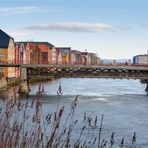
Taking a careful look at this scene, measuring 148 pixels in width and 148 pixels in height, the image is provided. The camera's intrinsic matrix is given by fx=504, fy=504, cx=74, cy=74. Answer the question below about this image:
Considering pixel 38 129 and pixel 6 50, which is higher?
pixel 6 50

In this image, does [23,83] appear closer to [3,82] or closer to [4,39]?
[3,82]

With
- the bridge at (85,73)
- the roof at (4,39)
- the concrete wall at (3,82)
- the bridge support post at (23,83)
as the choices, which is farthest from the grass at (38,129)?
the roof at (4,39)

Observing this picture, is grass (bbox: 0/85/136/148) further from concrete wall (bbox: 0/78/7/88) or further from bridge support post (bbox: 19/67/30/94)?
concrete wall (bbox: 0/78/7/88)

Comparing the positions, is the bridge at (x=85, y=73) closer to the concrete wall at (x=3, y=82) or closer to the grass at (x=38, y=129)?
the concrete wall at (x=3, y=82)

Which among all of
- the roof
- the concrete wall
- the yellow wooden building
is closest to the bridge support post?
the concrete wall

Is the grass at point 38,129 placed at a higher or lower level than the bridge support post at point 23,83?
higher

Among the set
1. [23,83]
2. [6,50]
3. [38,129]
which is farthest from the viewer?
[6,50]

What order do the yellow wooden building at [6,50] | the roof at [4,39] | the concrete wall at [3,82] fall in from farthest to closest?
the roof at [4,39]
the yellow wooden building at [6,50]
the concrete wall at [3,82]

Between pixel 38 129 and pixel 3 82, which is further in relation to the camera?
pixel 3 82

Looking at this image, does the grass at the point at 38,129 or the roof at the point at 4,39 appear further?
the roof at the point at 4,39

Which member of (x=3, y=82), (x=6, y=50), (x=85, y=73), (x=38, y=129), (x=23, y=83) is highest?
(x=6, y=50)

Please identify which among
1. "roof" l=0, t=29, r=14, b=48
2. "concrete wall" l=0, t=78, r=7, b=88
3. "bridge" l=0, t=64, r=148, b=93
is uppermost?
"roof" l=0, t=29, r=14, b=48

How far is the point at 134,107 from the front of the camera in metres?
Result: 54.2

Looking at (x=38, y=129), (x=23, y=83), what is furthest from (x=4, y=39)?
(x=38, y=129)
